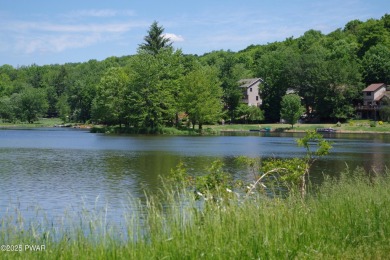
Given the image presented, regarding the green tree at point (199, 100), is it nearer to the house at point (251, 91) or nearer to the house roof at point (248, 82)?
the house roof at point (248, 82)

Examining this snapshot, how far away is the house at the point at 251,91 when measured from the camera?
11688 centimetres

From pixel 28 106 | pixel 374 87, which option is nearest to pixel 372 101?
pixel 374 87

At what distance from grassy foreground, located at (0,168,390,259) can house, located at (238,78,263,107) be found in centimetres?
Result: 10576

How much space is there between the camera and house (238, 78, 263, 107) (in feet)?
383

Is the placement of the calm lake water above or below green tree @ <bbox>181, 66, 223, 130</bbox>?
below

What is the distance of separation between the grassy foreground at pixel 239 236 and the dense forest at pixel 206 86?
2629 inches

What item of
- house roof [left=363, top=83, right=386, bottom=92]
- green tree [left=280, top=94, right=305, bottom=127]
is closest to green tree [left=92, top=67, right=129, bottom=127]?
green tree [left=280, top=94, right=305, bottom=127]

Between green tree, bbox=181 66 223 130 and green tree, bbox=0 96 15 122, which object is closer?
green tree, bbox=181 66 223 130

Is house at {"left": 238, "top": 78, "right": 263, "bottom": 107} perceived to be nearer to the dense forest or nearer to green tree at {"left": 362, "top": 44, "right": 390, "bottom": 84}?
the dense forest

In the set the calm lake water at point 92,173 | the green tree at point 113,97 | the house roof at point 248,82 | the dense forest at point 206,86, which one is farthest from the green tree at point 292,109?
the calm lake water at point 92,173

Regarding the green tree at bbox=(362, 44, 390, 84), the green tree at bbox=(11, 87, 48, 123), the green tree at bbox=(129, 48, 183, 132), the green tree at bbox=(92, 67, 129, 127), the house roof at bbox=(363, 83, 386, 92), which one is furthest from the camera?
the green tree at bbox=(11, 87, 48, 123)

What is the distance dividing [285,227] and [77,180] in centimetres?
1821

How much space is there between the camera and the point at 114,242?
8523 mm

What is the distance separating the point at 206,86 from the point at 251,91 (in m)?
36.4
